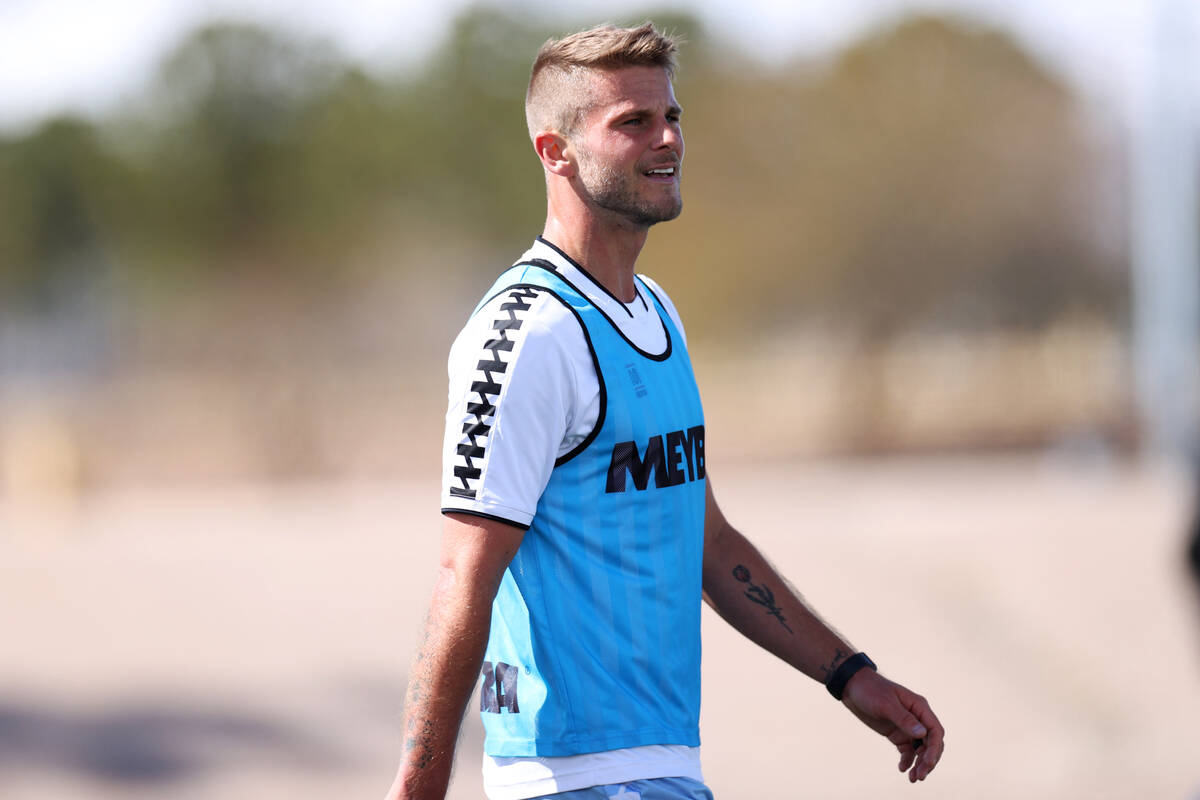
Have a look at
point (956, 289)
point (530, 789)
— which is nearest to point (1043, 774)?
point (530, 789)

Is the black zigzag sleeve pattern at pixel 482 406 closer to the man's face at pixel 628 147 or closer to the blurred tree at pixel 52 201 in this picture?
the man's face at pixel 628 147

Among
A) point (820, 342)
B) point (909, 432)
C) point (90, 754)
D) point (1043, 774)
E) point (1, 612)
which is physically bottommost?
point (1043, 774)

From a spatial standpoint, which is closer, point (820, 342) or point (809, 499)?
point (809, 499)

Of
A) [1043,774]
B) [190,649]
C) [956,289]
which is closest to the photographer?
[1043,774]

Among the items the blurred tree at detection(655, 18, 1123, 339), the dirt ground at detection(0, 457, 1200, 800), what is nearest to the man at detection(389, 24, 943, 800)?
the dirt ground at detection(0, 457, 1200, 800)

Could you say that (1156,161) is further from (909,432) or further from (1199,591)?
(1199,591)

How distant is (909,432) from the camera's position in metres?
34.5

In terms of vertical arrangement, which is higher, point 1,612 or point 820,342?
point 820,342

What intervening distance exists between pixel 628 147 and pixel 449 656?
1000 millimetres

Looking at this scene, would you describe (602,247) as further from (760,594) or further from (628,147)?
(760,594)

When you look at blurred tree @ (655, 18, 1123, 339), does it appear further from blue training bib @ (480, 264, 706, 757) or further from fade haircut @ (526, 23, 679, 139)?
blue training bib @ (480, 264, 706, 757)

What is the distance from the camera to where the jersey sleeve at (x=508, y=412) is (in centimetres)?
243

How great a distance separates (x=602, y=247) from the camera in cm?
277

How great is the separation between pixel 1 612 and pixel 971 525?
10191mm
